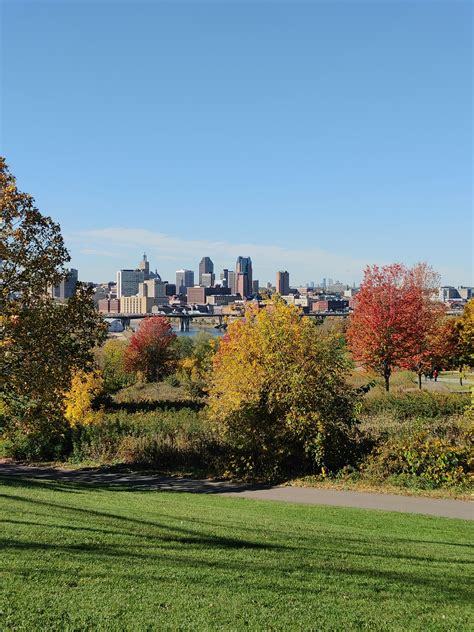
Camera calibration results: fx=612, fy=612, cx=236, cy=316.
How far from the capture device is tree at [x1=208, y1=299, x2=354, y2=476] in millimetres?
18641

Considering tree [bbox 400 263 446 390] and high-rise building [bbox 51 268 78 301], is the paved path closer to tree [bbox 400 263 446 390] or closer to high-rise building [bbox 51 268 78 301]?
high-rise building [bbox 51 268 78 301]

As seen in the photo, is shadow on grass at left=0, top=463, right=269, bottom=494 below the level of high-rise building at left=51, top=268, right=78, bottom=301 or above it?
below

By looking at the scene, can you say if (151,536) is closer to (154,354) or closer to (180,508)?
(180,508)

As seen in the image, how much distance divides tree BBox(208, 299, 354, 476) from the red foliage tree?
11832 mm

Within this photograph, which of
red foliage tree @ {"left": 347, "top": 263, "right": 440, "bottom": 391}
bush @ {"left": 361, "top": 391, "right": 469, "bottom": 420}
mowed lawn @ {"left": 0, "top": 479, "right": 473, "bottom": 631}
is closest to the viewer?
mowed lawn @ {"left": 0, "top": 479, "right": 473, "bottom": 631}

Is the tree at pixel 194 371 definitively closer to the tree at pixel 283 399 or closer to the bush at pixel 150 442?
the bush at pixel 150 442

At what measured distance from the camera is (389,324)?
101 feet

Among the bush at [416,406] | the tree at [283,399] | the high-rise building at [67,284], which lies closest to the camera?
the high-rise building at [67,284]

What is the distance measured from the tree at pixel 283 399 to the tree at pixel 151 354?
3148cm

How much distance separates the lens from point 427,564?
9094mm

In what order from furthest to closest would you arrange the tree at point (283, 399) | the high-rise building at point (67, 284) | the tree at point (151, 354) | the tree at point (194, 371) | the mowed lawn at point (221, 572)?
1. the tree at point (151, 354)
2. the tree at point (194, 371)
3. the tree at point (283, 399)
4. the high-rise building at point (67, 284)
5. the mowed lawn at point (221, 572)

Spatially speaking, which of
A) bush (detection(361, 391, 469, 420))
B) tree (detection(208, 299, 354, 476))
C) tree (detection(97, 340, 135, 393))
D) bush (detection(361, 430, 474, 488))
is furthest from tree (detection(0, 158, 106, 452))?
tree (detection(97, 340, 135, 393))

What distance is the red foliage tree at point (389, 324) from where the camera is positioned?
3080 cm

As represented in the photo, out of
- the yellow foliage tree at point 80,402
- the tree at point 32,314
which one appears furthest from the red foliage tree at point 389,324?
the tree at point 32,314
